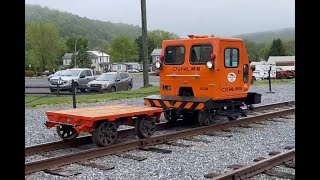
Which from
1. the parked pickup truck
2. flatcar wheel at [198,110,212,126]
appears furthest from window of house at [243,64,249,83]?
the parked pickup truck

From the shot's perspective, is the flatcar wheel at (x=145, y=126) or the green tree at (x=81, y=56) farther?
the green tree at (x=81, y=56)

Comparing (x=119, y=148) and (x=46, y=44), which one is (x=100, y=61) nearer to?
(x=46, y=44)

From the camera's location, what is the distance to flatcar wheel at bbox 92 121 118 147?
25.2 feet

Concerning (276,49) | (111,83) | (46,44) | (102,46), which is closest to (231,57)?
(111,83)

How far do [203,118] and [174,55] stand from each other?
2.02 meters

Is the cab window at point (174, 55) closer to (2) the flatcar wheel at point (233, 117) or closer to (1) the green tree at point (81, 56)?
(2) the flatcar wheel at point (233, 117)

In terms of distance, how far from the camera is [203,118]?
10484 millimetres

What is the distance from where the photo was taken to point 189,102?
Result: 1016 centimetres

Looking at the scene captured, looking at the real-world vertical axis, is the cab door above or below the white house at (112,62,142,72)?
below

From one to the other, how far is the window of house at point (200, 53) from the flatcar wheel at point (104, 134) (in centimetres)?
355

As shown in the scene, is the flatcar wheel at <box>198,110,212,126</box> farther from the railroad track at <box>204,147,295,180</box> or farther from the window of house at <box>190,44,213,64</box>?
the railroad track at <box>204,147,295,180</box>

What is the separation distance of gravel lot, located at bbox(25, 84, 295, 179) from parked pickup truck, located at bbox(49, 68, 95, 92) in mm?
14946

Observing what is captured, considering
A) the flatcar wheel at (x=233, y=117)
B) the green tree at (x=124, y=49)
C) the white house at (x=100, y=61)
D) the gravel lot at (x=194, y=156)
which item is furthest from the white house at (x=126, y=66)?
the gravel lot at (x=194, y=156)

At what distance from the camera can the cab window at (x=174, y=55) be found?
11031mm
